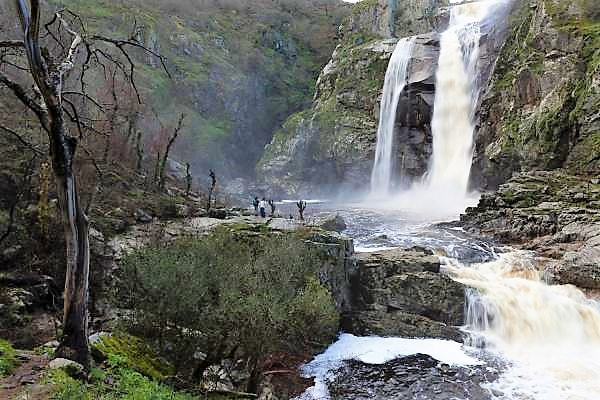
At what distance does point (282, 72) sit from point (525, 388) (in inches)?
2754

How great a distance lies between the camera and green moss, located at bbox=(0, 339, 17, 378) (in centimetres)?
787

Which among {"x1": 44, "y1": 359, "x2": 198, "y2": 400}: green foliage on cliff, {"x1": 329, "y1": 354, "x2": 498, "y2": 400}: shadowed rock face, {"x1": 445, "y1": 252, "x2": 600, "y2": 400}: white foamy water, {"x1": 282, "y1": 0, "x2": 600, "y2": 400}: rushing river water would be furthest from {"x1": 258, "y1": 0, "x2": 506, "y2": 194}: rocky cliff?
{"x1": 44, "y1": 359, "x2": 198, "y2": 400}: green foliage on cliff

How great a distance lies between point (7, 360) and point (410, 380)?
1154 cm

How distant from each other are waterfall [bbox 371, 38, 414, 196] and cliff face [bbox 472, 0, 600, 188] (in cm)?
1113

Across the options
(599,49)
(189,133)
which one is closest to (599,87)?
(599,49)

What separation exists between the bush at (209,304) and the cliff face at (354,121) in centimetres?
3864

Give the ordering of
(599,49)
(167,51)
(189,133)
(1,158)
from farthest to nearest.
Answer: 1. (167,51)
2. (189,133)
3. (599,49)
4. (1,158)

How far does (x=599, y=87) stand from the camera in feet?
98.3

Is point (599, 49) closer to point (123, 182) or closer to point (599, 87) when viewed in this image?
point (599, 87)

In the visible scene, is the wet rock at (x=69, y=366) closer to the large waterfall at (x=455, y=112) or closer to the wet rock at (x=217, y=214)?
the wet rock at (x=217, y=214)

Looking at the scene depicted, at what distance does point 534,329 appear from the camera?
18484 mm

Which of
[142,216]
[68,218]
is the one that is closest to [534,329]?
[68,218]

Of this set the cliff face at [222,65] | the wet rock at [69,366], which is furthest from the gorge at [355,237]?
the cliff face at [222,65]

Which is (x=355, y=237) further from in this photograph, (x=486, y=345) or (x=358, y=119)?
(x=358, y=119)
